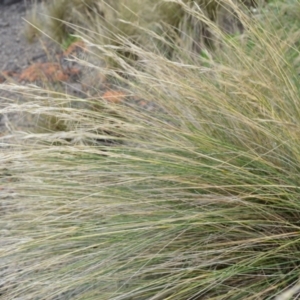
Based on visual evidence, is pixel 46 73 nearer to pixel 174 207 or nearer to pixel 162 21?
pixel 162 21

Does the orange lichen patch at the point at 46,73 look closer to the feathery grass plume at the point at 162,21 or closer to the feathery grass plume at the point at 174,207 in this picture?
the feathery grass plume at the point at 162,21

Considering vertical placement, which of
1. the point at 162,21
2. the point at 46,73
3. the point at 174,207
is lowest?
the point at 46,73

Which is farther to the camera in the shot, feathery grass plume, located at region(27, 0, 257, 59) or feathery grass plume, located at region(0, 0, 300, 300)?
feathery grass plume, located at region(27, 0, 257, 59)

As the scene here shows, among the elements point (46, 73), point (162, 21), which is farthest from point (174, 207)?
point (46, 73)

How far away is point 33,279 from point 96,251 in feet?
0.87

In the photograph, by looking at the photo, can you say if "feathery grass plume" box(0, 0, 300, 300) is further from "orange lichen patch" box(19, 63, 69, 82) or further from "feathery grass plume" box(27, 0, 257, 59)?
"orange lichen patch" box(19, 63, 69, 82)

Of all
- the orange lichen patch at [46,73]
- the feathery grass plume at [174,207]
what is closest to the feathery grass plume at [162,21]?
the orange lichen patch at [46,73]

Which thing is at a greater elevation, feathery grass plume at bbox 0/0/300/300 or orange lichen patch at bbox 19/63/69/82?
feathery grass plume at bbox 0/0/300/300

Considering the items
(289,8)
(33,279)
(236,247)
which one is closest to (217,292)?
(236,247)

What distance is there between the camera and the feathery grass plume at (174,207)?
6.86 feet

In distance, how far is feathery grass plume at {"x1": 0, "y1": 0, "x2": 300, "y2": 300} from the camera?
2.09 metres

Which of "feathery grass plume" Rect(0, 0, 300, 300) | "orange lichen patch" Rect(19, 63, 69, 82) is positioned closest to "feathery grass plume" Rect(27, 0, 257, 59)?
"orange lichen patch" Rect(19, 63, 69, 82)

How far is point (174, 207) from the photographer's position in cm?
226

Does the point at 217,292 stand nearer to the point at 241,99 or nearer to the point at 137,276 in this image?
the point at 137,276
